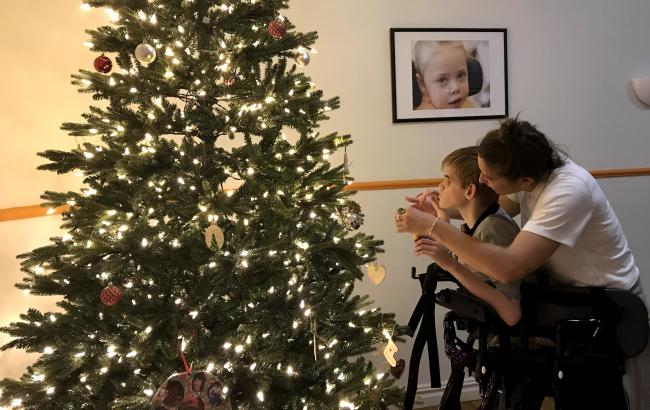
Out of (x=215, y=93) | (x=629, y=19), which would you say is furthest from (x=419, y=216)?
(x=629, y=19)

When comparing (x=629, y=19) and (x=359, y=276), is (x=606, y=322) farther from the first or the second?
(x=629, y=19)

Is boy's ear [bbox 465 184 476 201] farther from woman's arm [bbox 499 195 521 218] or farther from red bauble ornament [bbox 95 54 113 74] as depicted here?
red bauble ornament [bbox 95 54 113 74]

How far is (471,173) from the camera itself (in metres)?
1.79

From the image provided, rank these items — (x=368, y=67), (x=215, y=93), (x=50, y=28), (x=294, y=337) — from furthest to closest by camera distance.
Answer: (x=368, y=67) → (x=50, y=28) → (x=294, y=337) → (x=215, y=93)

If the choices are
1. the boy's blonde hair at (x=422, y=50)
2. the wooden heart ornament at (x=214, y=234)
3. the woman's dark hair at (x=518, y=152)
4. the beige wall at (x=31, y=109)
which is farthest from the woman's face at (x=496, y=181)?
the beige wall at (x=31, y=109)

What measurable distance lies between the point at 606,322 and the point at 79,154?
146 centimetres

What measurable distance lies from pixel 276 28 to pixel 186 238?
2.06 feet

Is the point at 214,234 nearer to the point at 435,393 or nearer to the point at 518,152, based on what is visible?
the point at 518,152

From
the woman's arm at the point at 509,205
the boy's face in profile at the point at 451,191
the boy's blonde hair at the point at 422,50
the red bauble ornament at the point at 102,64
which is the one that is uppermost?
the boy's blonde hair at the point at 422,50

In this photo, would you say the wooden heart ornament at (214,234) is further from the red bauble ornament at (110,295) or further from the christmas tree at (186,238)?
the red bauble ornament at (110,295)

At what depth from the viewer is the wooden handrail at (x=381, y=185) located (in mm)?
1985

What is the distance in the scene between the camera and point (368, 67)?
265 cm

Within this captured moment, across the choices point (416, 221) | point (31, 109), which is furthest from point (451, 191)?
point (31, 109)

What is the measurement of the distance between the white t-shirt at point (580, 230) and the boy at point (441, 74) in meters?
1.17
